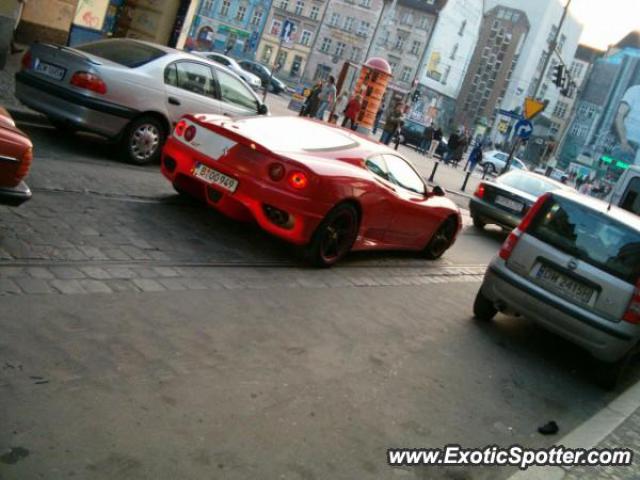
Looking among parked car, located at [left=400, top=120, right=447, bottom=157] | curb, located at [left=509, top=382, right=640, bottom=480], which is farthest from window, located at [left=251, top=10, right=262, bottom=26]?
curb, located at [left=509, top=382, right=640, bottom=480]

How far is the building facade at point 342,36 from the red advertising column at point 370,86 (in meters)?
44.9

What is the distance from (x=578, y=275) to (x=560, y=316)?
40 cm

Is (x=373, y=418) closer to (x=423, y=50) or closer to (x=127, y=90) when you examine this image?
(x=127, y=90)

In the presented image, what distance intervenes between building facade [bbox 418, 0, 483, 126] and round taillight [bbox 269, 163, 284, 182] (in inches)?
2467

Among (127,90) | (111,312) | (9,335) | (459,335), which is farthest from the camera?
(127,90)

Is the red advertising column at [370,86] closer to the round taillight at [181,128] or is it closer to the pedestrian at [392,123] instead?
the pedestrian at [392,123]

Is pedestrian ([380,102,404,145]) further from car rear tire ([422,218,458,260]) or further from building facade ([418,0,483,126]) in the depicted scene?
building facade ([418,0,483,126])

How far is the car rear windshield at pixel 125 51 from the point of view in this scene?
337 inches

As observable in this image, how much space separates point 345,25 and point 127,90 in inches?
2582

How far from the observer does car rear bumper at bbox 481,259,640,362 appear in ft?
18.8

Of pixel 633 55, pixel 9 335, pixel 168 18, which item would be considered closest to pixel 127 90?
pixel 9 335

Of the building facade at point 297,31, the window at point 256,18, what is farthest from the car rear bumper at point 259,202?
the window at point 256,18

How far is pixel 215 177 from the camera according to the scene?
643 cm

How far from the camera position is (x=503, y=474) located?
389 centimetres
